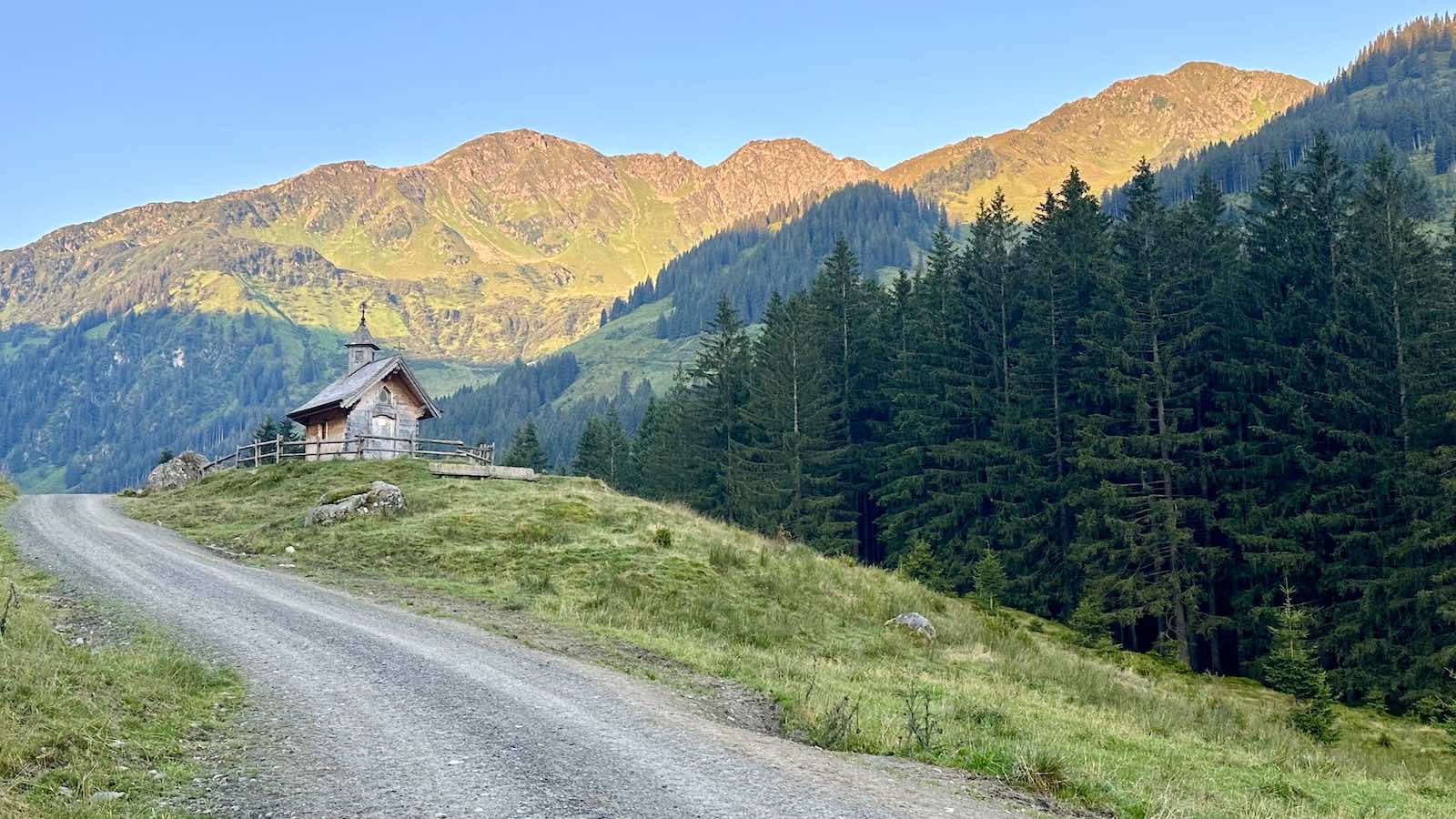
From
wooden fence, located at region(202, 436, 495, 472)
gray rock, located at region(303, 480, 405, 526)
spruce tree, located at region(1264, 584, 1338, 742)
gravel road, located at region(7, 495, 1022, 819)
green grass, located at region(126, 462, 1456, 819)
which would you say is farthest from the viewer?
wooden fence, located at region(202, 436, 495, 472)

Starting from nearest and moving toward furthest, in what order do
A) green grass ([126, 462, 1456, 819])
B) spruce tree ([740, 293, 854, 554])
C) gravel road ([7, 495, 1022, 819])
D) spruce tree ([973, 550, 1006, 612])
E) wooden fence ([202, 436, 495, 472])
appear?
gravel road ([7, 495, 1022, 819]) < green grass ([126, 462, 1456, 819]) < spruce tree ([973, 550, 1006, 612]) < wooden fence ([202, 436, 495, 472]) < spruce tree ([740, 293, 854, 554])

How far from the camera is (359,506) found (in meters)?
30.7

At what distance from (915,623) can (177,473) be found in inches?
1832

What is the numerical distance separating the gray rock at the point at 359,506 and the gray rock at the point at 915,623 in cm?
1819

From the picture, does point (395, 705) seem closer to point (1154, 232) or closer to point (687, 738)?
point (687, 738)

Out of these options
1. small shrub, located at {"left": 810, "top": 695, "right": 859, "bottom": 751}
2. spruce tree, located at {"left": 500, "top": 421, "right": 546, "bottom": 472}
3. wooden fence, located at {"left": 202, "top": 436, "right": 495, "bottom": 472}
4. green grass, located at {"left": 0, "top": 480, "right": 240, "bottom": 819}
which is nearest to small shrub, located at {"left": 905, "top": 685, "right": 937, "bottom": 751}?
small shrub, located at {"left": 810, "top": 695, "right": 859, "bottom": 751}

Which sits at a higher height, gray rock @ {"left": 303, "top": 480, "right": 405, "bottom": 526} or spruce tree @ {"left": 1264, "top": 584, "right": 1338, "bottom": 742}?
gray rock @ {"left": 303, "top": 480, "right": 405, "bottom": 526}

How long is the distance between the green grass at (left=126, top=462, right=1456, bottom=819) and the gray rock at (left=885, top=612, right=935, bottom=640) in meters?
0.51

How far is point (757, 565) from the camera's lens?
2558cm

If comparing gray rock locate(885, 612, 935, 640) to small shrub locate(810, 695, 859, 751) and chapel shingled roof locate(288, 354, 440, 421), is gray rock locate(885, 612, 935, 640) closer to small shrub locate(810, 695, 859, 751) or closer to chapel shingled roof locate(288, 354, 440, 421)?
small shrub locate(810, 695, 859, 751)

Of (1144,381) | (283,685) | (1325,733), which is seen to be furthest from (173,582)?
(1144,381)

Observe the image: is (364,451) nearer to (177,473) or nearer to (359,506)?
(177,473)

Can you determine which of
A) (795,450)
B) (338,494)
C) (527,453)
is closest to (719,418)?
(795,450)

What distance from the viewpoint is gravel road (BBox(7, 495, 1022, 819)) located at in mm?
8430
